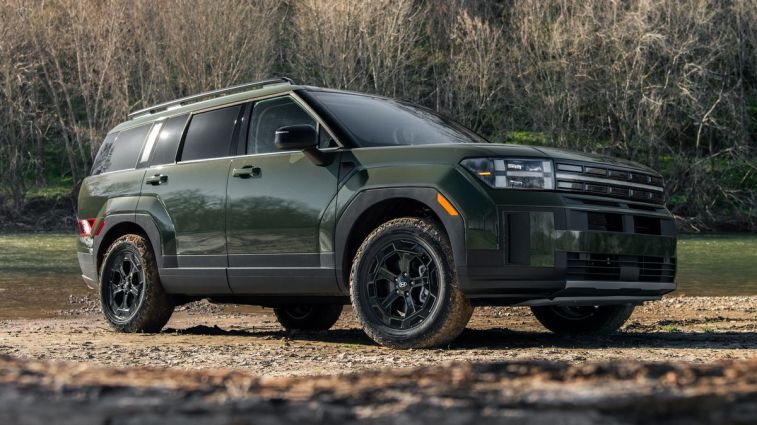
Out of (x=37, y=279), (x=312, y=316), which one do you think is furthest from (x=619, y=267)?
(x=37, y=279)

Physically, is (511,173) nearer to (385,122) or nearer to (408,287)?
(408,287)

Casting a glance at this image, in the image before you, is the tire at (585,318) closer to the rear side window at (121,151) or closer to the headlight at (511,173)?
the headlight at (511,173)

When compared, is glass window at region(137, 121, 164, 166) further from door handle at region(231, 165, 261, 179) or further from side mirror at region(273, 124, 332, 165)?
side mirror at region(273, 124, 332, 165)

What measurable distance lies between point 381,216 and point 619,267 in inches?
65.0

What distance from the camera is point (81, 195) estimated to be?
10227 millimetres

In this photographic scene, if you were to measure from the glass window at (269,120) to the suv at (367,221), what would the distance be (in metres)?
0.01

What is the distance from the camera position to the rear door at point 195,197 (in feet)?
27.3

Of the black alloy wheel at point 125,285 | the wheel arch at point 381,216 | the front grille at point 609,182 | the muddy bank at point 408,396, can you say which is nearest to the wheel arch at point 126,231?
the black alloy wheel at point 125,285

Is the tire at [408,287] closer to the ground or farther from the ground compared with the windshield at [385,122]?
closer to the ground

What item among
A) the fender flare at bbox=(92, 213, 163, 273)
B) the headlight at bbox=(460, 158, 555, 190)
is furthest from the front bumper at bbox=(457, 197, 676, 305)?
the fender flare at bbox=(92, 213, 163, 273)

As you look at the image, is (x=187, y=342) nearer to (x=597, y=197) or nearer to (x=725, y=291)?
(x=597, y=197)

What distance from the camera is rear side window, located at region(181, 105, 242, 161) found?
8.51m

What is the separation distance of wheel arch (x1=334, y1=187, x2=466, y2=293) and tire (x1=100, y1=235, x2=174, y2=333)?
217 centimetres

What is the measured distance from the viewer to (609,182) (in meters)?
7.20
